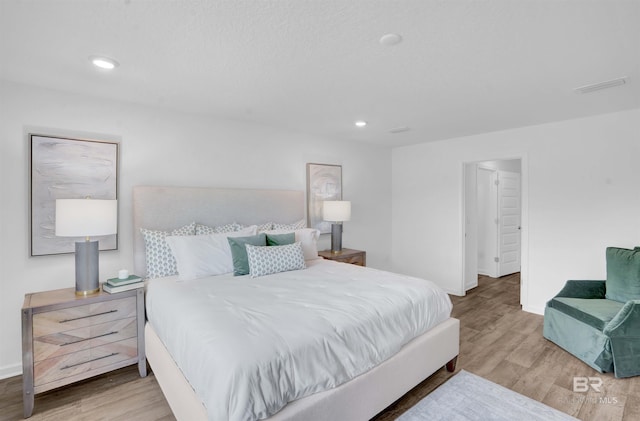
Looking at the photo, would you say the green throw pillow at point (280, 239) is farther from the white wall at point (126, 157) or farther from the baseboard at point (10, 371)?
the baseboard at point (10, 371)

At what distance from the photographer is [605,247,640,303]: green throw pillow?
279 cm

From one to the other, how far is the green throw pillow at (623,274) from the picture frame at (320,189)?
313cm

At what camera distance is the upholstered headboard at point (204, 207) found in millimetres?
2900

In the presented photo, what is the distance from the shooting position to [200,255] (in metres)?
2.75

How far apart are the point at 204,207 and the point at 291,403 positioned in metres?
2.32

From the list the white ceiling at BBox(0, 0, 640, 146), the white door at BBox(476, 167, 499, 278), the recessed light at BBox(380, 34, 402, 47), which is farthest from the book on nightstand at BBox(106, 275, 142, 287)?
the white door at BBox(476, 167, 499, 278)

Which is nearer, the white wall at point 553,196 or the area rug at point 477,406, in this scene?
the area rug at point 477,406

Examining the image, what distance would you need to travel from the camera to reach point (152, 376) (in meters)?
2.49

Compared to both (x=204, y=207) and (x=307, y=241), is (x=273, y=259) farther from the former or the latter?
(x=204, y=207)

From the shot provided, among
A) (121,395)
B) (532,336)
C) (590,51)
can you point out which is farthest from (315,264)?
(590,51)

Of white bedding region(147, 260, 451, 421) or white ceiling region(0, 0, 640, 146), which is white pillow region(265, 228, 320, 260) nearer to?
white bedding region(147, 260, 451, 421)

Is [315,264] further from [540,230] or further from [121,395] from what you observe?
[540,230]

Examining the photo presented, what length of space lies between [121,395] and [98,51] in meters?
2.39

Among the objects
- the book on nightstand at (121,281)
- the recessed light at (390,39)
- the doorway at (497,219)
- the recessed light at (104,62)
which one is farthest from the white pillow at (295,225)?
the doorway at (497,219)
